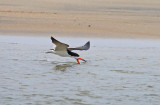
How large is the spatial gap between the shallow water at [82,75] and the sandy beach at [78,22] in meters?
2.18

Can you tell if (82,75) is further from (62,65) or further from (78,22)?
(78,22)

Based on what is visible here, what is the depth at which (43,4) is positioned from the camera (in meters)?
24.7

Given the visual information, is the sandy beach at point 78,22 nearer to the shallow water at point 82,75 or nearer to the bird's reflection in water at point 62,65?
the shallow water at point 82,75

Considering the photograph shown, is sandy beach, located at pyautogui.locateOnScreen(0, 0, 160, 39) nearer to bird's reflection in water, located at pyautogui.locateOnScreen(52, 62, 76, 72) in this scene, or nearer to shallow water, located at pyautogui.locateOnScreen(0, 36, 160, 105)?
shallow water, located at pyautogui.locateOnScreen(0, 36, 160, 105)

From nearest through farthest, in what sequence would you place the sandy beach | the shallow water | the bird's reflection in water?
the shallow water → the bird's reflection in water → the sandy beach

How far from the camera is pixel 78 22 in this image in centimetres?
1780

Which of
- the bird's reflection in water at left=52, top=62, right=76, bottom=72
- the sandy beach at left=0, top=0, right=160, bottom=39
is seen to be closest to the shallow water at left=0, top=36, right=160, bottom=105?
the bird's reflection in water at left=52, top=62, right=76, bottom=72

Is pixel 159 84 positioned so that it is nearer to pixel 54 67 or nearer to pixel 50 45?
pixel 54 67

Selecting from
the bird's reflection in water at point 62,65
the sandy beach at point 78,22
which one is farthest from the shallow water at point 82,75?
the sandy beach at point 78,22

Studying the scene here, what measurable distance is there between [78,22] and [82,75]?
8.66m

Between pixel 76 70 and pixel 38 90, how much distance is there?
2264 millimetres

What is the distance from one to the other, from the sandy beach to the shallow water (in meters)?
→ 2.18

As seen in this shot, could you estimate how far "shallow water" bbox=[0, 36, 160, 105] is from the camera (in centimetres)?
735

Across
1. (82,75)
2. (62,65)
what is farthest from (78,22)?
(82,75)
